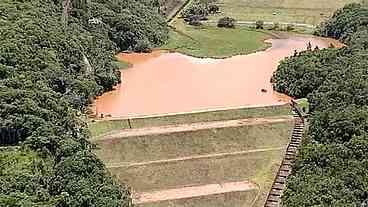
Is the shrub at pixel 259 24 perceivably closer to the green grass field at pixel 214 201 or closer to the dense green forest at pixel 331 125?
the dense green forest at pixel 331 125

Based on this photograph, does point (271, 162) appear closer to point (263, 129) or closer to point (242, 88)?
point (263, 129)

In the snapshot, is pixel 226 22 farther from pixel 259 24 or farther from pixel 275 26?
pixel 275 26

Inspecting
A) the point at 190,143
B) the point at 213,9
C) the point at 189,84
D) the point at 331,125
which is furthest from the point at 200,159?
the point at 213,9

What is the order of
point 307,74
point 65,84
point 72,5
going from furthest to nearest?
1. point 72,5
2. point 307,74
3. point 65,84

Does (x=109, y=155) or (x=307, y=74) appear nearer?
(x=109, y=155)

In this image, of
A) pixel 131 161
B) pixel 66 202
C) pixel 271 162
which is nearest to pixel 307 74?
pixel 271 162

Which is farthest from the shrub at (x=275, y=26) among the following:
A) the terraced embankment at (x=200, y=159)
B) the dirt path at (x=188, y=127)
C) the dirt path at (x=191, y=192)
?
the dirt path at (x=191, y=192)
